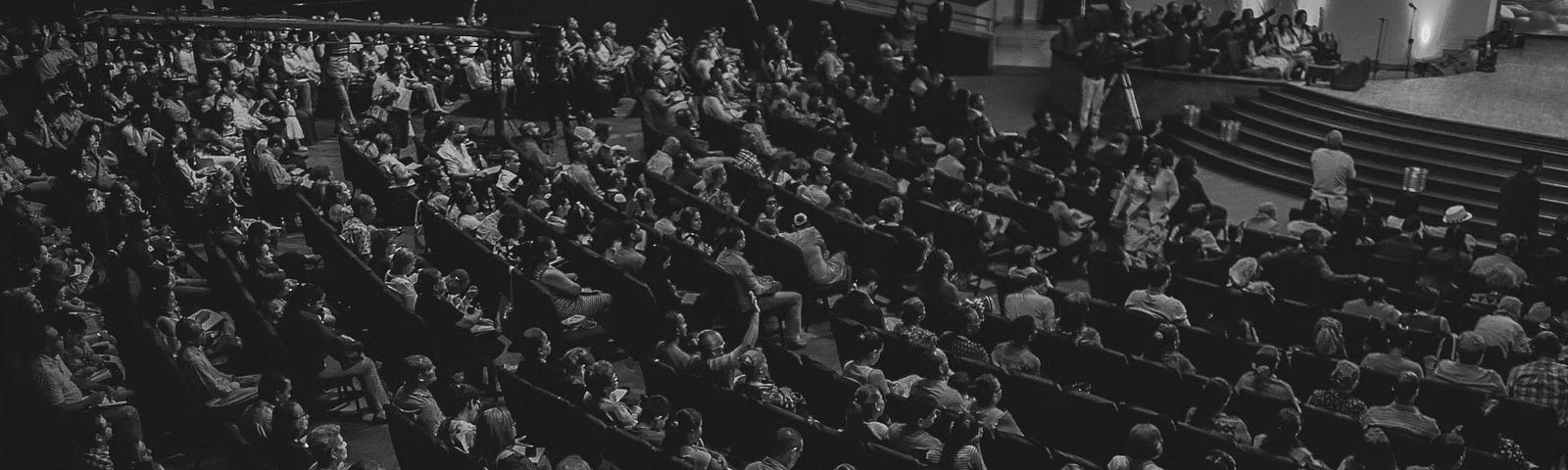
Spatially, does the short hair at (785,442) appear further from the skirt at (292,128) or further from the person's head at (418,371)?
the skirt at (292,128)

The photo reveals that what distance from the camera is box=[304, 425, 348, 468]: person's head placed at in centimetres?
707

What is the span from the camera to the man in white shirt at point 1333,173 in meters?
14.0

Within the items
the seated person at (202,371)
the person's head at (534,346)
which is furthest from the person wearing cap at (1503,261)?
the seated person at (202,371)

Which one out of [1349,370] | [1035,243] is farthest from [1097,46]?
[1349,370]

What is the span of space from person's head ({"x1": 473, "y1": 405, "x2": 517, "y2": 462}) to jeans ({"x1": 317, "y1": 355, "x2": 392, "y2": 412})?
5.59ft

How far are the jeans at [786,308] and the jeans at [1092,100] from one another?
348 inches

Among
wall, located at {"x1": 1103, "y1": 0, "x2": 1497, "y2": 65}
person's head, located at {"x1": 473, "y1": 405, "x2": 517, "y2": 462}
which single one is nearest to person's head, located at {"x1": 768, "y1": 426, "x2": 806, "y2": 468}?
person's head, located at {"x1": 473, "y1": 405, "x2": 517, "y2": 462}

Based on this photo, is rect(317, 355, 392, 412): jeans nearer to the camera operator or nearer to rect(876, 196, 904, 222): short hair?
rect(876, 196, 904, 222): short hair

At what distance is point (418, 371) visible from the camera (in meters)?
8.07

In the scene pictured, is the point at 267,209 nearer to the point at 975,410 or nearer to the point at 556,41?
the point at 556,41

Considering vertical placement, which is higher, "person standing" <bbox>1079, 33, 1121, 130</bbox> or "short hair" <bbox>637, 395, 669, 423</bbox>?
"person standing" <bbox>1079, 33, 1121, 130</bbox>

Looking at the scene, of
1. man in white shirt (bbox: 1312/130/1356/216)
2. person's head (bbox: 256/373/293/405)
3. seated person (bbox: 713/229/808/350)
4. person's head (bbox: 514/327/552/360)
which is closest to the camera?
person's head (bbox: 256/373/293/405)

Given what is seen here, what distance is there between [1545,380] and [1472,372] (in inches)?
16.8

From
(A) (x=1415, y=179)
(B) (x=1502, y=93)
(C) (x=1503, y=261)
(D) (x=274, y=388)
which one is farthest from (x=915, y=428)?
(B) (x=1502, y=93)
